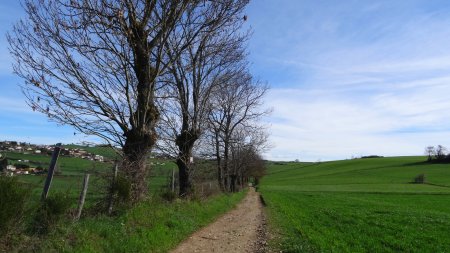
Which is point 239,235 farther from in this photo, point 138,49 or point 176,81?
point 176,81

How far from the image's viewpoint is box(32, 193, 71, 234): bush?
26.6 feet

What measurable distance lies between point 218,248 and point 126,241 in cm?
285

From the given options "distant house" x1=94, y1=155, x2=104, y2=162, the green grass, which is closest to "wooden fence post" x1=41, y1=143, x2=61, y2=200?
the green grass

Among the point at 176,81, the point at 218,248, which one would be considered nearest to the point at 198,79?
the point at 176,81

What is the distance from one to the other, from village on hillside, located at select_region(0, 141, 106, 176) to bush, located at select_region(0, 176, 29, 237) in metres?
0.37

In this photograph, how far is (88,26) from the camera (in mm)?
11453

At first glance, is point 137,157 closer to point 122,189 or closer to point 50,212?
point 122,189

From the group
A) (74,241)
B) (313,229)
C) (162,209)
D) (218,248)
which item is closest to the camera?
(74,241)

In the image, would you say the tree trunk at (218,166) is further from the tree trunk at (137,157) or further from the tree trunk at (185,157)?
the tree trunk at (137,157)

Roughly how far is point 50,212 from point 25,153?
1.67m

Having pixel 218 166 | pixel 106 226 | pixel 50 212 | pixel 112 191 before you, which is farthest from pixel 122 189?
pixel 218 166

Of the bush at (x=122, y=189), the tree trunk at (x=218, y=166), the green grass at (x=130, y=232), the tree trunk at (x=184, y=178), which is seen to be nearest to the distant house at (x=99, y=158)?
the bush at (x=122, y=189)

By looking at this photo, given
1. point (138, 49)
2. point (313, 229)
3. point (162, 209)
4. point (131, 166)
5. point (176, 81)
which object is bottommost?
point (313, 229)

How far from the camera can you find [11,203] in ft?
22.5
